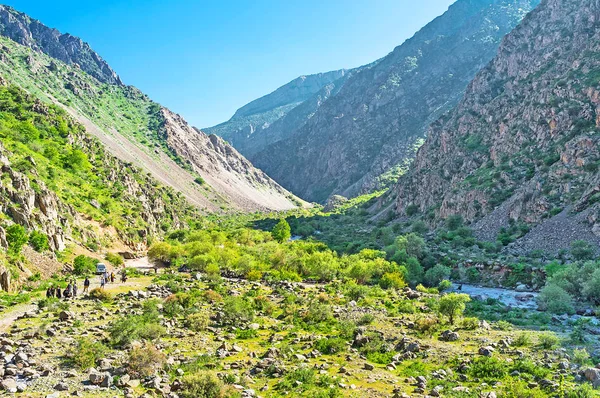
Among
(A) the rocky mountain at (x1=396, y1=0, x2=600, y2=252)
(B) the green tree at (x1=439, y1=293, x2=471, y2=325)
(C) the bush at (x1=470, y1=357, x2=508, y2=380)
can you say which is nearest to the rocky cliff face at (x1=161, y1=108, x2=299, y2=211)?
(A) the rocky mountain at (x1=396, y1=0, x2=600, y2=252)

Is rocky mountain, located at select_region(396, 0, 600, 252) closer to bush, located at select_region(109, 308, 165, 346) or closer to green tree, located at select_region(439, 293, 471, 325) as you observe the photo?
green tree, located at select_region(439, 293, 471, 325)

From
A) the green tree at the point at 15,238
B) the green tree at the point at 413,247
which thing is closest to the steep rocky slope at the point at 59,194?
the green tree at the point at 15,238

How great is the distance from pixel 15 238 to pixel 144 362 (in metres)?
24.9

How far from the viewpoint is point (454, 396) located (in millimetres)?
14094

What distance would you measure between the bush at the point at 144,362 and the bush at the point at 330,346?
287 inches

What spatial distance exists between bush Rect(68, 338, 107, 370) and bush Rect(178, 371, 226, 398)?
14.5 ft

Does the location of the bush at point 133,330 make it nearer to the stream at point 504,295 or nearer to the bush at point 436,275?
the stream at point 504,295

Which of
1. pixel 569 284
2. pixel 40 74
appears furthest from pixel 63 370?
pixel 40 74

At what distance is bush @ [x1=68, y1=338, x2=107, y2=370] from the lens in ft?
53.7

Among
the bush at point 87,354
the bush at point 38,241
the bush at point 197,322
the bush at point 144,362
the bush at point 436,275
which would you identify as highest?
the bush at point 38,241

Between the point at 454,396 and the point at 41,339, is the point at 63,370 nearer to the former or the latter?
the point at 41,339

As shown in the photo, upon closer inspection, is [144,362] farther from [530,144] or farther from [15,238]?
[530,144]

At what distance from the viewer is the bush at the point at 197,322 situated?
23.1m

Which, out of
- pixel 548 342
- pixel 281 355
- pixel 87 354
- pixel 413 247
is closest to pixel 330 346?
pixel 281 355
